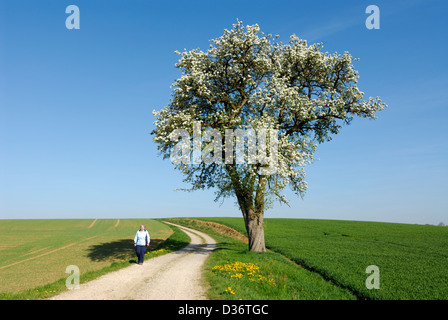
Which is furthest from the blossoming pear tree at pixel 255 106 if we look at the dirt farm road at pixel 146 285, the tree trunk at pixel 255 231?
the dirt farm road at pixel 146 285

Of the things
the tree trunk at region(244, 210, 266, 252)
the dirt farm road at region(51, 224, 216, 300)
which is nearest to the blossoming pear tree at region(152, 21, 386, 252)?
the tree trunk at region(244, 210, 266, 252)

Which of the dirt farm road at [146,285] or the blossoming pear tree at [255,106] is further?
the blossoming pear tree at [255,106]

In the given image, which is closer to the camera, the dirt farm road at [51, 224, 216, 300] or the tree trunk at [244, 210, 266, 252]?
the dirt farm road at [51, 224, 216, 300]

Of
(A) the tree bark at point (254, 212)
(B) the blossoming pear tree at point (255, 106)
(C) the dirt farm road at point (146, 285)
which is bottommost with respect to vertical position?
(C) the dirt farm road at point (146, 285)

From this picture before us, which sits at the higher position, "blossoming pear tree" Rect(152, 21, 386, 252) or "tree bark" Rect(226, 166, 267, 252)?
"blossoming pear tree" Rect(152, 21, 386, 252)

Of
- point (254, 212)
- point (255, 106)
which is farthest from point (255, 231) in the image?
point (255, 106)

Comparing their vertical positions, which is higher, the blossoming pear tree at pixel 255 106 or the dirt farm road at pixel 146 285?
the blossoming pear tree at pixel 255 106

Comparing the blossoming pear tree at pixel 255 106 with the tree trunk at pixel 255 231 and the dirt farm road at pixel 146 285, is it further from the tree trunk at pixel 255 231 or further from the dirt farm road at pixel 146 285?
the dirt farm road at pixel 146 285

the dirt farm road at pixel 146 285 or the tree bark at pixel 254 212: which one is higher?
the tree bark at pixel 254 212

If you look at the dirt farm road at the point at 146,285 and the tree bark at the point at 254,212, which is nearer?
the dirt farm road at the point at 146,285

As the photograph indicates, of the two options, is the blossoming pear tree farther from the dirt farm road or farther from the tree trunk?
the dirt farm road

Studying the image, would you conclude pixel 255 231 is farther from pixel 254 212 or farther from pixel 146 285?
pixel 146 285

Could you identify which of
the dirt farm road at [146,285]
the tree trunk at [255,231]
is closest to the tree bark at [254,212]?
the tree trunk at [255,231]
